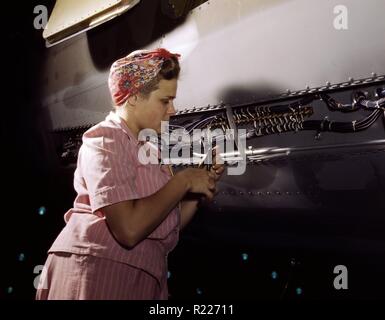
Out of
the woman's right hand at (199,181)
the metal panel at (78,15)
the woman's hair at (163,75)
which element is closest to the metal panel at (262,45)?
the metal panel at (78,15)

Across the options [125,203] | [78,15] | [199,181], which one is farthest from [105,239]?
[78,15]

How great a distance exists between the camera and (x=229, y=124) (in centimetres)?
221

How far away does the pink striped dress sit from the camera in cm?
111

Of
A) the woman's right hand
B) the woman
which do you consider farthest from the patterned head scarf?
the woman's right hand

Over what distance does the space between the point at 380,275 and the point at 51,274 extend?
62.1 inches

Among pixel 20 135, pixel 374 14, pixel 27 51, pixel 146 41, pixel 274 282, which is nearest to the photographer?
pixel 374 14

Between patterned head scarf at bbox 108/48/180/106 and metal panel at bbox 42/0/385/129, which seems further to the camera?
metal panel at bbox 42/0/385/129

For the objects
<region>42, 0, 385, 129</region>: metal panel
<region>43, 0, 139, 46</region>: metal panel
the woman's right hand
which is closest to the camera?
the woman's right hand

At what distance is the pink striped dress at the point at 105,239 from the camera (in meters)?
1.11

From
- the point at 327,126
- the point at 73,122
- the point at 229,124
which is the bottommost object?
the point at 327,126

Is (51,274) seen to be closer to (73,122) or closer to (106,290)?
(106,290)

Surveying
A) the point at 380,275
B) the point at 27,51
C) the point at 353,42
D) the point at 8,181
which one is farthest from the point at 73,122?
the point at 380,275

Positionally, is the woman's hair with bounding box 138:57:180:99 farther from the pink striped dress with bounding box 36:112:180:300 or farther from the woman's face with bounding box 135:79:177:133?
the pink striped dress with bounding box 36:112:180:300

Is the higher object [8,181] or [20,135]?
[20,135]
